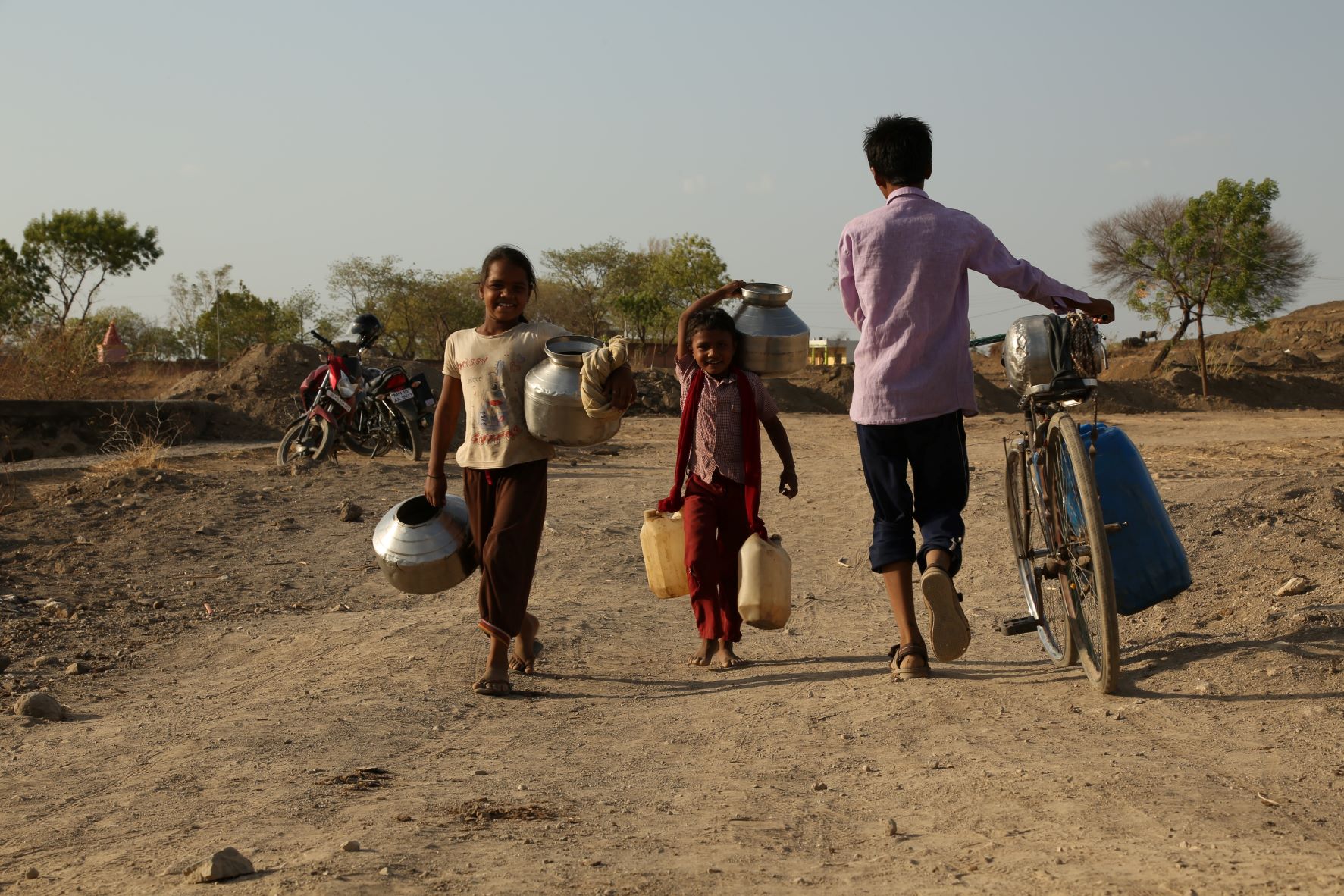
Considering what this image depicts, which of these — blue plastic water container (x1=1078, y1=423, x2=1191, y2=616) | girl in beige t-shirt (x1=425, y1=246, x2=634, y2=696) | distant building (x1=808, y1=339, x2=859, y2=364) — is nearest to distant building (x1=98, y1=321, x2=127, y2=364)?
distant building (x1=808, y1=339, x2=859, y2=364)

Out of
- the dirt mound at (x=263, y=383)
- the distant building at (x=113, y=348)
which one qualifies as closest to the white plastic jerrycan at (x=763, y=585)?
the dirt mound at (x=263, y=383)

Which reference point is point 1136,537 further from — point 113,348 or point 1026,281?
point 113,348

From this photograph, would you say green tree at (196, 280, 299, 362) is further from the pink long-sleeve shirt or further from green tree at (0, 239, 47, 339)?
the pink long-sleeve shirt

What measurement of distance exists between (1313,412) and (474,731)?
78.3 feet

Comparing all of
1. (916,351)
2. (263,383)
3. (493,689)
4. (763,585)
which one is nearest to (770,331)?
(916,351)

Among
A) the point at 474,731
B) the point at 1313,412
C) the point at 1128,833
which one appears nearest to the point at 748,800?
the point at 1128,833

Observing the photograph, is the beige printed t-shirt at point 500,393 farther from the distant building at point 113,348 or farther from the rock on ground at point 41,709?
the distant building at point 113,348

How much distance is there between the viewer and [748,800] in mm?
3043

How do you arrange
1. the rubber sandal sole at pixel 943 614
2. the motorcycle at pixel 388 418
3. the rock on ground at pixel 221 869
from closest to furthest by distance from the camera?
1. the rock on ground at pixel 221 869
2. the rubber sandal sole at pixel 943 614
3. the motorcycle at pixel 388 418

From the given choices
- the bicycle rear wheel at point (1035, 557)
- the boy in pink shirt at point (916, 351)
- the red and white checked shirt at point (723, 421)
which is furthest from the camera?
the red and white checked shirt at point (723, 421)

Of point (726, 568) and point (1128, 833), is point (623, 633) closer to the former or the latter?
point (726, 568)

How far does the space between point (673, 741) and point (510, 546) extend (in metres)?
1.22

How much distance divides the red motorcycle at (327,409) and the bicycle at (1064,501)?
10082 mm

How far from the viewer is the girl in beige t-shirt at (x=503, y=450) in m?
4.70
